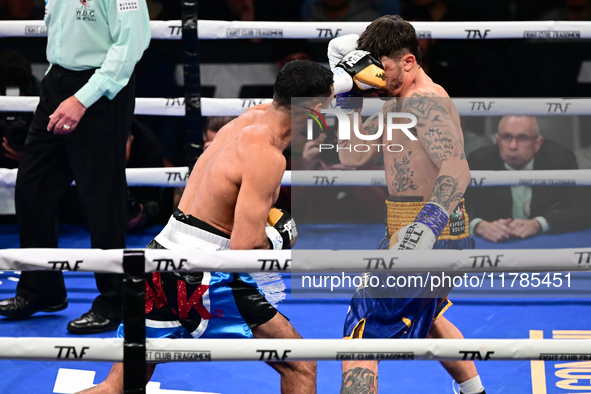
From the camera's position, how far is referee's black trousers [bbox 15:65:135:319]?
296cm

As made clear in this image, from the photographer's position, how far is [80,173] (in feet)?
9.77

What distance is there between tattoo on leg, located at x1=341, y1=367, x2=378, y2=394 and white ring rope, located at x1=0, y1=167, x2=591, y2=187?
153 cm

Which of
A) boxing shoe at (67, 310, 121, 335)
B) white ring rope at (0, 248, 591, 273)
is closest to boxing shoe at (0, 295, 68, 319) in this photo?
boxing shoe at (67, 310, 121, 335)

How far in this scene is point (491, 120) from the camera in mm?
5066

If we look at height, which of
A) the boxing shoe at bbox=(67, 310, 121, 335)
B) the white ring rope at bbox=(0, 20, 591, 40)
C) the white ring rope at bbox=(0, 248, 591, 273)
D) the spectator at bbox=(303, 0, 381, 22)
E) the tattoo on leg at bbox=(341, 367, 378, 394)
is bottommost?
the tattoo on leg at bbox=(341, 367, 378, 394)

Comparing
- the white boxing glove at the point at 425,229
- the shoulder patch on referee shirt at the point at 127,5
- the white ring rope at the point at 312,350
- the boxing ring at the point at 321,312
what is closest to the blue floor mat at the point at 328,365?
the boxing ring at the point at 321,312

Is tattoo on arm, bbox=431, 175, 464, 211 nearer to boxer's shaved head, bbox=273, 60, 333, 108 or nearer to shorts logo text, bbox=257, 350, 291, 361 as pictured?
boxer's shaved head, bbox=273, 60, 333, 108

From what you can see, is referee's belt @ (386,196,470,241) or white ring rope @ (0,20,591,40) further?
white ring rope @ (0,20,591,40)

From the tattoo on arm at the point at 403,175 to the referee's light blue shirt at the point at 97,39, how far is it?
4.42 feet

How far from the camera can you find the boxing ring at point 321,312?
5.58 feet

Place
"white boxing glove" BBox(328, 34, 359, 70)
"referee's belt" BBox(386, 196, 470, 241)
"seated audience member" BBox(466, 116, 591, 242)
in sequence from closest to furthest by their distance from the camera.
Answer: "referee's belt" BBox(386, 196, 470, 241)
"white boxing glove" BBox(328, 34, 359, 70)
"seated audience member" BBox(466, 116, 591, 242)

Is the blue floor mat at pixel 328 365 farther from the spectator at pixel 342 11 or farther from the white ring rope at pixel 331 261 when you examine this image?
the spectator at pixel 342 11

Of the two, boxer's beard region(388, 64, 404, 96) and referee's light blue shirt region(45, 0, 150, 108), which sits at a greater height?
referee's light blue shirt region(45, 0, 150, 108)

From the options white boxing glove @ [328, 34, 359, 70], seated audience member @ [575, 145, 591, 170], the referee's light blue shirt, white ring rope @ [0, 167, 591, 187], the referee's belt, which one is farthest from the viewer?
seated audience member @ [575, 145, 591, 170]
